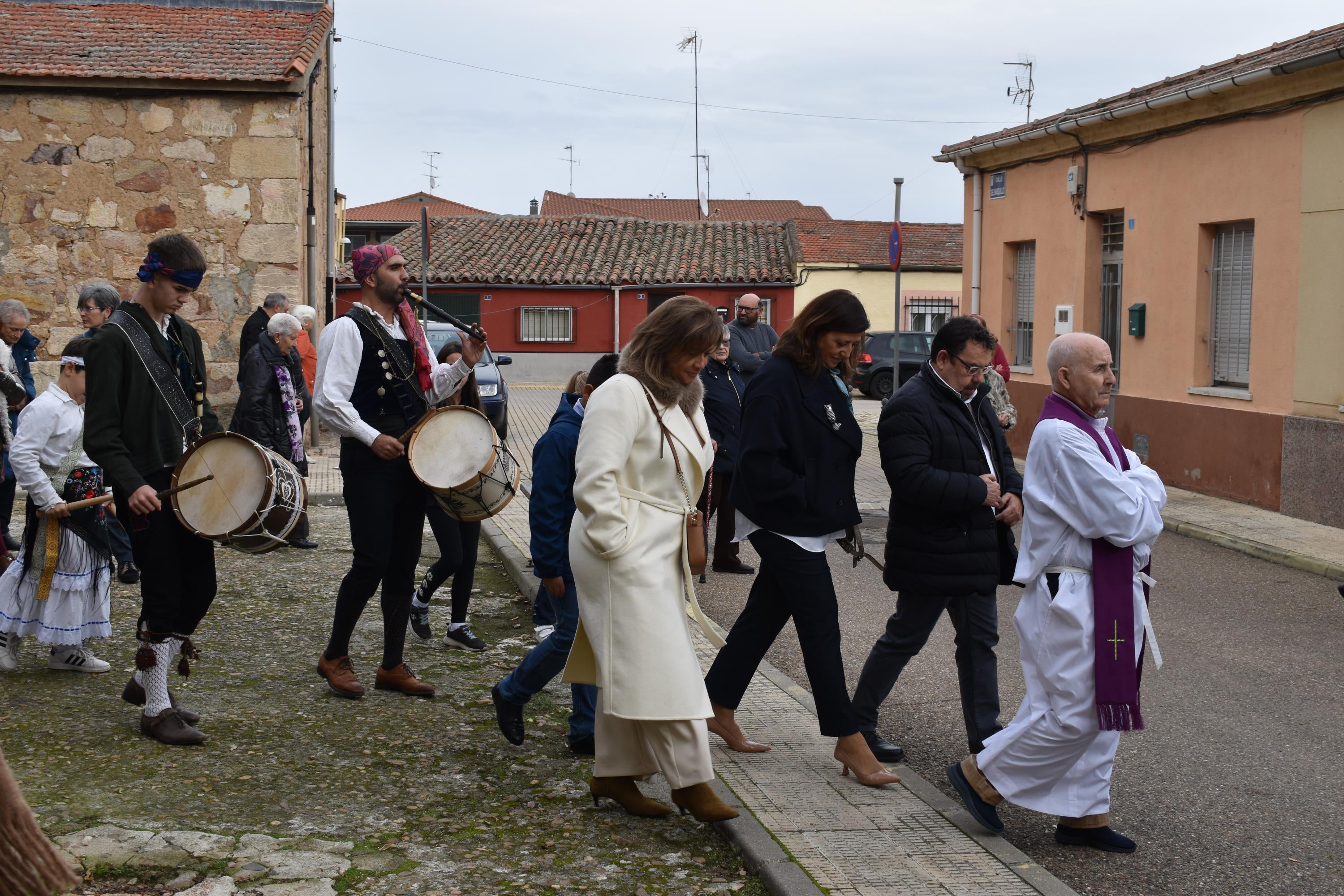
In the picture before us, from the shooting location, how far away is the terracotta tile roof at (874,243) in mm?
41781

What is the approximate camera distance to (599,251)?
132 ft

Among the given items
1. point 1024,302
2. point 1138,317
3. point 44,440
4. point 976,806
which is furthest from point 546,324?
point 976,806

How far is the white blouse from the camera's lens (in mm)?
5930

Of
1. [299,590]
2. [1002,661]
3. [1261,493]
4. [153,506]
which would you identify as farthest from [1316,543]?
[153,506]

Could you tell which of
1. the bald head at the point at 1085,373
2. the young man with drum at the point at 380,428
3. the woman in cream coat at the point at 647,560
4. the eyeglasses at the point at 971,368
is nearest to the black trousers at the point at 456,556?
the young man with drum at the point at 380,428

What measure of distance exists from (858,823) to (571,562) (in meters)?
1.25

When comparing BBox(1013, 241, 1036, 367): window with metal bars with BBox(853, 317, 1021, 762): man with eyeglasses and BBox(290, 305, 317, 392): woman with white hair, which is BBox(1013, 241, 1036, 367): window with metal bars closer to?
BBox(290, 305, 317, 392): woman with white hair

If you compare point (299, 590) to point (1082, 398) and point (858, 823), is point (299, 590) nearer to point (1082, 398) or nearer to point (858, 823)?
point (858, 823)

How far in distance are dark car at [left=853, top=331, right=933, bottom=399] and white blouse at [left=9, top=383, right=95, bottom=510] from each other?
76.8 feet

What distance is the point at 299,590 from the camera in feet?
26.2

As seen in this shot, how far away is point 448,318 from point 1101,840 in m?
3.30

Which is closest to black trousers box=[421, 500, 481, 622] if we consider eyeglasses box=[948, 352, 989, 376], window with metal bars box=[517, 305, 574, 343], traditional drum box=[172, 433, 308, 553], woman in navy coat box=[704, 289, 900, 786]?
traditional drum box=[172, 433, 308, 553]

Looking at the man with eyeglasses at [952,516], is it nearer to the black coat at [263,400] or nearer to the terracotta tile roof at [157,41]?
the black coat at [263,400]

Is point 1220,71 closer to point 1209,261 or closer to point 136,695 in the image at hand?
point 1209,261
